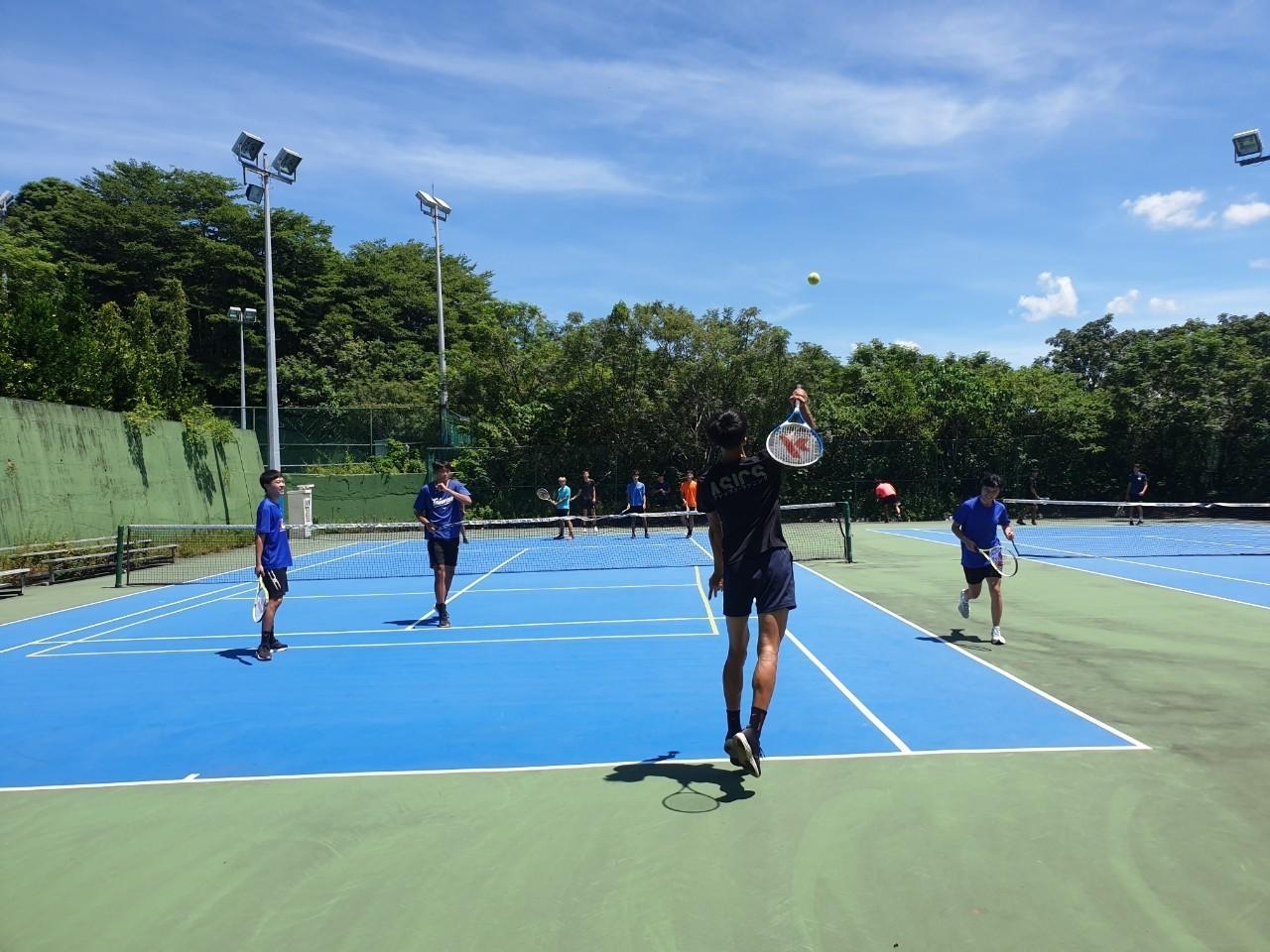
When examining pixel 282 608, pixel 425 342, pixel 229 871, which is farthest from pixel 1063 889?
pixel 425 342

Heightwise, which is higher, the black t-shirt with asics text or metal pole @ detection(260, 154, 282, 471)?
metal pole @ detection(260, 154, 282, 471)

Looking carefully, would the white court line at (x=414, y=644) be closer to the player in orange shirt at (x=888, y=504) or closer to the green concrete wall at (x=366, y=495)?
the player in orange shirt at (x=888, y=504)

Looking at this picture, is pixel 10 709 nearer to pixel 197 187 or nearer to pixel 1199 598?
pixel 1199 598

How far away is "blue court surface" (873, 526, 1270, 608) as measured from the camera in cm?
1162

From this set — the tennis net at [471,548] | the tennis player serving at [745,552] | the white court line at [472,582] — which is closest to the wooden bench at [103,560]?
the tennis net at [471,548]

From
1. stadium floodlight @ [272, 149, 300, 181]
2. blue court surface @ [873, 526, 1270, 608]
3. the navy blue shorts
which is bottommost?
blue court surface @ [873, 526, 1270, 608]

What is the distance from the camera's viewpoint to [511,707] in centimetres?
661

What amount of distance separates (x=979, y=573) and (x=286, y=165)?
24.2 meters

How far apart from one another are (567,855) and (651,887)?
0.49 meters

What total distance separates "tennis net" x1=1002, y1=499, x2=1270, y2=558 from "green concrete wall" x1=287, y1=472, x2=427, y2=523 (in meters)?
19.4

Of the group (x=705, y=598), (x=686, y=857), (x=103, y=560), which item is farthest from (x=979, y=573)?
(x=103, y=560)

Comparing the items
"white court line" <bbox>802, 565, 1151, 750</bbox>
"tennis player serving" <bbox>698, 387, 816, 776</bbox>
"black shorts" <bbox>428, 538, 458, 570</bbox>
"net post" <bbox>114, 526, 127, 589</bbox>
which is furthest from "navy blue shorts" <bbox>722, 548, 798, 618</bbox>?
"net post" <bbox>114, 526, 127, 589</bbox>

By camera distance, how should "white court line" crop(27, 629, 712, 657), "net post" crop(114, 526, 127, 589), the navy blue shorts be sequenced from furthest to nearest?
"net post" crop(114, 526, 127, 589), "white court line" crop(27, 629, 712, 657), the navy blue shorts

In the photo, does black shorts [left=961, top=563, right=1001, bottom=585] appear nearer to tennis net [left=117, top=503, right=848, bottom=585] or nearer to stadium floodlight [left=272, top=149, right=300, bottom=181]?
tennis net [left=117, top=503, right=848, bottom=585]
